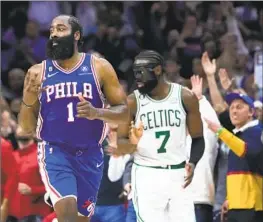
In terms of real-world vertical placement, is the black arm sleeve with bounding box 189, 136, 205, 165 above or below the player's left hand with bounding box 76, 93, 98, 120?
below

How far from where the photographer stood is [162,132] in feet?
30.0

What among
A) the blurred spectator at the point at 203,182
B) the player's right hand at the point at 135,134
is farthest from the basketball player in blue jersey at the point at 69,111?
the blurred spectator at the point at 203,182

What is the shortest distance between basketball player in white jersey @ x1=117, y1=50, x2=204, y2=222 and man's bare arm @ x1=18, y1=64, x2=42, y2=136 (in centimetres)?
119

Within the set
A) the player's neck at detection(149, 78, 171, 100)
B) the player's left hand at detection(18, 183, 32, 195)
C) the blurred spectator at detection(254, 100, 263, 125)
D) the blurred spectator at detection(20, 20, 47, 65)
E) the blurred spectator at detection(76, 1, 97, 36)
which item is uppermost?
the blurred spectator at detection(76, 1, 97, 36)

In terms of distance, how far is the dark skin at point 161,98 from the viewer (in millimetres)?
9148

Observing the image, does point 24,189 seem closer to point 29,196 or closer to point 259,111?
point 29,196

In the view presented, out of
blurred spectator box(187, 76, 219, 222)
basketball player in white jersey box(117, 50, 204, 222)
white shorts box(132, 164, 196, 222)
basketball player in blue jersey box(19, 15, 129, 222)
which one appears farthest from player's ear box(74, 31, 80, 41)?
blurred spectator box(187, 76, 219, 222)

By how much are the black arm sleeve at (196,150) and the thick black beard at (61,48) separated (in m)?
1.81

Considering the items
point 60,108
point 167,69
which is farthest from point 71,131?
point 167,69

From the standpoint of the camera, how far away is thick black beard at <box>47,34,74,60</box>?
26.6 ft

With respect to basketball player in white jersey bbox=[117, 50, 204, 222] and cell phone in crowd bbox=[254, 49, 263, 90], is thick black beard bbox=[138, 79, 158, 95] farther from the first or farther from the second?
cell phone in crowd bbox=[254, 49, 263, 90]

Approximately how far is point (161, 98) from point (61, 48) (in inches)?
58.9

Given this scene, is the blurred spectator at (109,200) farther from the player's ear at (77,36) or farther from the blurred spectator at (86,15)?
the blurred spectator at (86,15)

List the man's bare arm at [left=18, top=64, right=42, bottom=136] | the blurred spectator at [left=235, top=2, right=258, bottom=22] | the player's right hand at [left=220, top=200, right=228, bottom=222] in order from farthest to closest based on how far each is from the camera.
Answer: the blurred spectator at [left=235, top=2, right=258, bottom=22] → the player's right hand at [left=220, top=200, right=228, bottom=222] → the man's bare arm at [left=18, top=64, right=42, bottom=136]
